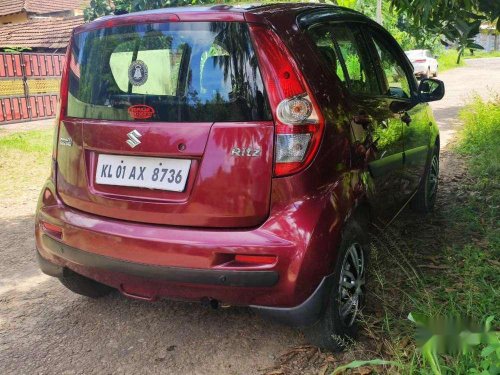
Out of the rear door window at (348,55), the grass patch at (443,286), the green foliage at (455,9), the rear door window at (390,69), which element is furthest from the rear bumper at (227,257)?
the green foliage at (455,9)

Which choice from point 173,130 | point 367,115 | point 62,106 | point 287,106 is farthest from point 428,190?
point 62,106

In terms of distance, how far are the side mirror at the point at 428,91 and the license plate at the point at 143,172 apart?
238 cm

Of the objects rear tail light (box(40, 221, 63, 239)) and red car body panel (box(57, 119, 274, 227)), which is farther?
rear tail light (box(40, 221, 63, 239))

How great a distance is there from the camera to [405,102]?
12.1 feet

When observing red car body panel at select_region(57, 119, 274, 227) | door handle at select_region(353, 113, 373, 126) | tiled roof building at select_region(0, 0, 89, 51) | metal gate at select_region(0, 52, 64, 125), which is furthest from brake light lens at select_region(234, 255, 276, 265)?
tiled roof building at select_region(0, 0, 89, 51)

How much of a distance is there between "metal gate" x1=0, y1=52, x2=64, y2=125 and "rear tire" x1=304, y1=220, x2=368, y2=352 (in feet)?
37.5

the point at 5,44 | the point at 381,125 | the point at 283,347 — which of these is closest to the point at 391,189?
the point at 381,125

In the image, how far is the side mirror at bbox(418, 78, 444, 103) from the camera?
4023mm

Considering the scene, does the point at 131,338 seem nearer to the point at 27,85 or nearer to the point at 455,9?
the point at 455,9

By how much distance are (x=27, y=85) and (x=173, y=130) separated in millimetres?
11862

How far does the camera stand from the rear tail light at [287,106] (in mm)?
2266

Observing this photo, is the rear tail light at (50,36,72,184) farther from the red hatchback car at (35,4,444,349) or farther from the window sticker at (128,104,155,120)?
the window sticker at (128,104,155,120)

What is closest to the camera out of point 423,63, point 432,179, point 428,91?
point 428,91

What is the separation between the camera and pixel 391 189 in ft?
11.2
